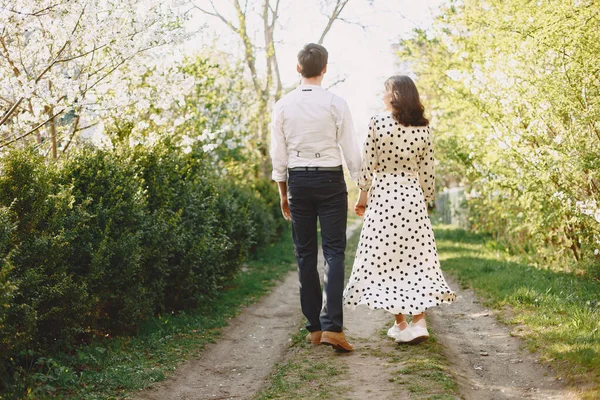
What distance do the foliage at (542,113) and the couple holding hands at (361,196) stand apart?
200cm

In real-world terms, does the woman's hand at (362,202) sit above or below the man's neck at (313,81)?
below

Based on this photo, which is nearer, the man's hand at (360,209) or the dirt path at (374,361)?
the dirt path at (374,361)

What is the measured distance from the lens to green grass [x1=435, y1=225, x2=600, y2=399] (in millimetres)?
4477

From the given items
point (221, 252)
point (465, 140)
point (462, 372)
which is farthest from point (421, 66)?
point (462, 372)

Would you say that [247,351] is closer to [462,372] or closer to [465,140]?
[462,372]

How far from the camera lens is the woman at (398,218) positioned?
5074mm

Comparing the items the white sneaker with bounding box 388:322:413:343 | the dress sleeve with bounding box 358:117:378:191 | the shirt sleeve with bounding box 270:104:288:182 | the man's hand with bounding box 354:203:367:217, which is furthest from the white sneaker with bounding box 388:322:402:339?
the shirt sleeve with bounding box 270:104:288:182

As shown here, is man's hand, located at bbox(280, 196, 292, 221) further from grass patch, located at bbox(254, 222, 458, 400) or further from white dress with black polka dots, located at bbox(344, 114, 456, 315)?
grass patch, located at bbox(254, 222, 458, 400)

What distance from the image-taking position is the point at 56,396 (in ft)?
13.8

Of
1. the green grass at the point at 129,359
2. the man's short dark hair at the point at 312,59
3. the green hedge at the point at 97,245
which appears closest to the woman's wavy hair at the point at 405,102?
the man's short dark hair at the point at 312,59

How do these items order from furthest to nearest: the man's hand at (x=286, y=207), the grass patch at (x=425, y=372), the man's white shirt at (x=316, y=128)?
the man's hand at (x=286, y=207) < the man's white shirt at (x=316, y=128) < the grass patch at (x=425, y=372)

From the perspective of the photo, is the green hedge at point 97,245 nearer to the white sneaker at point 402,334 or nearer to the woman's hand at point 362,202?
the woman's hand at point 362,202

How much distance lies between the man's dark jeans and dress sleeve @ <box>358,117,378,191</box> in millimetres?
168

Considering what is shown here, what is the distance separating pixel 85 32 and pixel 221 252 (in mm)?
2904
